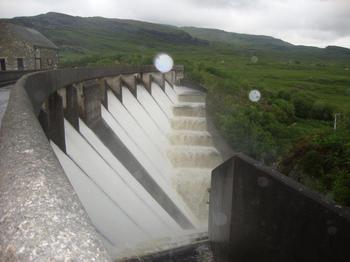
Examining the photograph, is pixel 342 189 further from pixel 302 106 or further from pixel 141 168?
pixel 302 106

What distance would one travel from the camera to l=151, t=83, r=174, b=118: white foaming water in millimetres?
26247

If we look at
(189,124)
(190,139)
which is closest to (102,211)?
(190,139)

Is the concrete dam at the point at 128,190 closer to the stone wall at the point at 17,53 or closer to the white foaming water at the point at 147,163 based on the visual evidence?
the white foaming water at the point at 147,163

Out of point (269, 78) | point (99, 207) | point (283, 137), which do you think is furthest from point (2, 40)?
point (269, 78)

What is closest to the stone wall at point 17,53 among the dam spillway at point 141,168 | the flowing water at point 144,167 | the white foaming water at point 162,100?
the white foaming water at point 162,100

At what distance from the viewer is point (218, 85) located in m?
34.3

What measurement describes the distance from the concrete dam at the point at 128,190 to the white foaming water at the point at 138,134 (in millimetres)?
83

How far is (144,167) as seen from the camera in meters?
16.0

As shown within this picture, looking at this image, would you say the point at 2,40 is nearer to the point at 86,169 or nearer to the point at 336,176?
the point at 86,169

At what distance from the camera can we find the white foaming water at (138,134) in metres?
17.8

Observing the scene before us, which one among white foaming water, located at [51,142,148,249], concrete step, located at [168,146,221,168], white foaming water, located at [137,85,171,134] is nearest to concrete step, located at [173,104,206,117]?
white foaming water, located at [137,85,171,134]

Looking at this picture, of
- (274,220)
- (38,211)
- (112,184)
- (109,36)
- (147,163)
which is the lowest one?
(147,163)

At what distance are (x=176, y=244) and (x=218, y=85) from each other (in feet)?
85.4

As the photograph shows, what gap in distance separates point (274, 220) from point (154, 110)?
17258 millimetres
